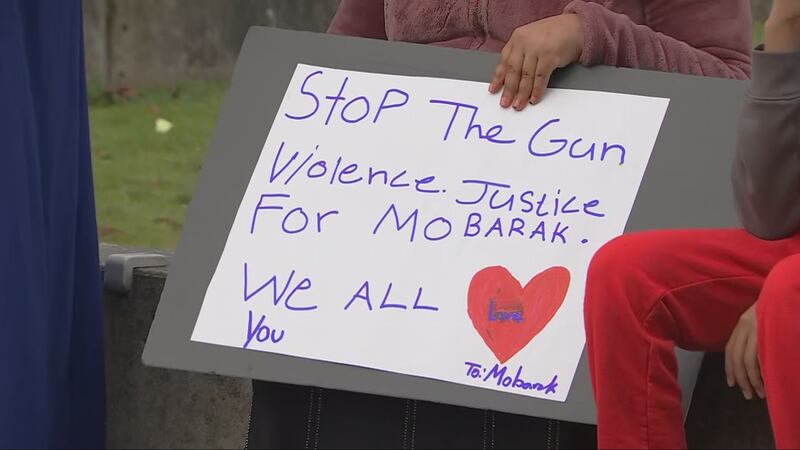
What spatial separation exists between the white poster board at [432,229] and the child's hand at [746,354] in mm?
373

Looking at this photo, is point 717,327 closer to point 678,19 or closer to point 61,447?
point 678,19

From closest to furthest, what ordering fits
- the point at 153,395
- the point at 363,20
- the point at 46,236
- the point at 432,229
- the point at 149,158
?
the point at 432,229 < the point at 363,20 < the point at 46,236 < the point at 153,395 < the point at 149,158

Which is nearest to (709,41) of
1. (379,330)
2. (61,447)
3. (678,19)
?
(678,19)

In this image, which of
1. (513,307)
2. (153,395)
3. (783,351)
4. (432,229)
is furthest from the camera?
(153,395)

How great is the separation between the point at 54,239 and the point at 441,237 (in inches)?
39.9

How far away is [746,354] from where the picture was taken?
1.84 meters

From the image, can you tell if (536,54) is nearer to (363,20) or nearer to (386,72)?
(386,72)

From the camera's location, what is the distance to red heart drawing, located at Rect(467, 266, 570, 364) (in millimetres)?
2254

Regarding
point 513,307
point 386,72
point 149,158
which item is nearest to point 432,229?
point 513,307

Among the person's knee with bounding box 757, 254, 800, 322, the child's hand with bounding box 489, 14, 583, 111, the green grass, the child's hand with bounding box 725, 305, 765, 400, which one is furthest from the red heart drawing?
the green grass

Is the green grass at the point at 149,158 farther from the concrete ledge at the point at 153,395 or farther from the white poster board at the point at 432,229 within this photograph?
the white poster board at the point at 432,229

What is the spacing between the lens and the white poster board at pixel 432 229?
2271 millimetres

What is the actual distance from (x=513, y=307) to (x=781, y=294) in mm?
646

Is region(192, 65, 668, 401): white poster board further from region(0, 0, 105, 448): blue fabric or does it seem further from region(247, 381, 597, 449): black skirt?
region(0, 0, 105, 448): blue fabric
